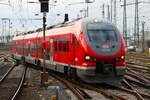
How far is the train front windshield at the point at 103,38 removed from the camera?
19.6 metres

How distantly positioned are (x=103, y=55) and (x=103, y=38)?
1059 millimetres

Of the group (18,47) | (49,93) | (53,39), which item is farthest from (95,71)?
(18,47)

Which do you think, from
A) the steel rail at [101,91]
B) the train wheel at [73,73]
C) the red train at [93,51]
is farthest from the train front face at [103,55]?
the train wheel at [73,73]

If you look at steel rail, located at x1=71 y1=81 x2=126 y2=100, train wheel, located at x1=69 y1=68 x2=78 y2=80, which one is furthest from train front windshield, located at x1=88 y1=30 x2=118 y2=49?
train wheel, located at x1=69 y1=68 x2=78 y2=80

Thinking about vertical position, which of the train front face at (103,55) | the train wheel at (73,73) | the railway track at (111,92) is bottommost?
the railway track at (111,92)

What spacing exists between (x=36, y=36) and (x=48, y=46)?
235 inches

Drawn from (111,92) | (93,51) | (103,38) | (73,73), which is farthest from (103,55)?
(73,73)

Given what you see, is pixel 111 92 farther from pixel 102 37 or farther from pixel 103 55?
pixel 102 37

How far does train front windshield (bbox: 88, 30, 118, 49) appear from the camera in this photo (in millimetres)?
19641

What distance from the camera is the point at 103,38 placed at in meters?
20.0

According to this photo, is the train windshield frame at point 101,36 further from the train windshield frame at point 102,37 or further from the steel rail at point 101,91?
the steel rail at point 101,91

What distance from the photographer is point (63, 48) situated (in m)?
23.6

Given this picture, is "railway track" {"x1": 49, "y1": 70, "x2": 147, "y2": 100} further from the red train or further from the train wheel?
the red train

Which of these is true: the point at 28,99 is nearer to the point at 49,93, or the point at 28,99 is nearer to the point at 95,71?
the point at 49,93
